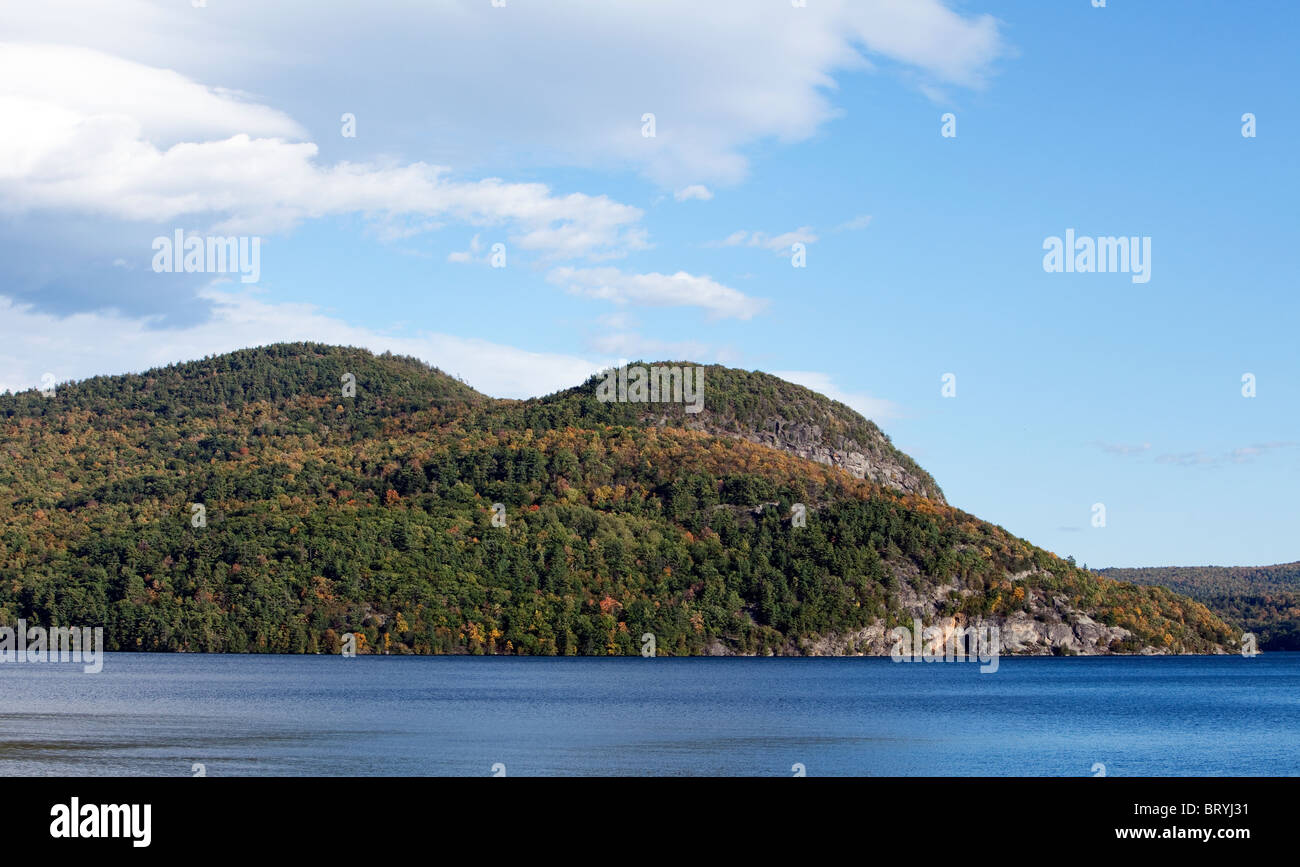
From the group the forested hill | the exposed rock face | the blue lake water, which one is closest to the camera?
the blue lake water

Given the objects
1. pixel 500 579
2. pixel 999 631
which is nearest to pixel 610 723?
pixel 500 579

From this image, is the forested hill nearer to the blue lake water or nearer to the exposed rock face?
the exposed rock face

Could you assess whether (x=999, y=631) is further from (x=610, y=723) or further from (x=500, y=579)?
(x=610, y=723)

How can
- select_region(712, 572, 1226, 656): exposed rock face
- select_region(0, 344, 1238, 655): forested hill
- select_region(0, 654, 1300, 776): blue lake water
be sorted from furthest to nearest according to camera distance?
1. select_region(712, 572, 1226, 656): exposed rock face
2. select_region(0, 344, 1238, 655): forested hill
3. select_region(0, 654, 1300, 776): blue lake water

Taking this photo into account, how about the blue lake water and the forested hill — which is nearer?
the blue lake water

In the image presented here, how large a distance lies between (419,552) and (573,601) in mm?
21869

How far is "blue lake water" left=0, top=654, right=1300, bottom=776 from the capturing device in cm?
5388

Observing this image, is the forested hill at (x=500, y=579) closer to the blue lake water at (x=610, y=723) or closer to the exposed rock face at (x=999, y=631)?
the exposed rock face at (x=999, y=631)

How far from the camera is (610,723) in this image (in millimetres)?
71375

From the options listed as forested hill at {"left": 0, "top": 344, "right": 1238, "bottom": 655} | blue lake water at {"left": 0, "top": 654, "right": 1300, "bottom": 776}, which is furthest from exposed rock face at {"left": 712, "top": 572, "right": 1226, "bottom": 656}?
blue lake water at {"left": 0, "top": 654, "right": 1300, "bottom": 776}

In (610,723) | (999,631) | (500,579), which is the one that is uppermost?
(500,579)

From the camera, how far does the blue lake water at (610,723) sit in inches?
2121

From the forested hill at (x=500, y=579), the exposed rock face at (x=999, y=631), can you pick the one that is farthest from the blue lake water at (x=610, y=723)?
the exposed rock face at (x=999, y=631)
